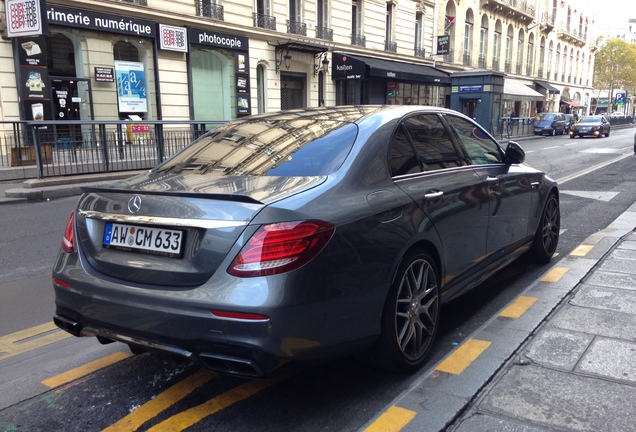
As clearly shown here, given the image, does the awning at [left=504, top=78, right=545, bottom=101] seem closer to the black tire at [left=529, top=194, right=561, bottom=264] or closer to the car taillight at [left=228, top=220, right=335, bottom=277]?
the black tire at [left=529, top=194, right=561, bottom=264]

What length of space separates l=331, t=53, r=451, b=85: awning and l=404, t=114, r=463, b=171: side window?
22.4m

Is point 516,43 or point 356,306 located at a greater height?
point 516,43

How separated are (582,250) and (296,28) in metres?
21.1

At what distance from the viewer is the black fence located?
11.0 metres

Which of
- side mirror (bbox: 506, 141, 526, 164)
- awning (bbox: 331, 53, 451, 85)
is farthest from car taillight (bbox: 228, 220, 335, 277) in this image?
awning (bbox: 331, 53, 451, 85)

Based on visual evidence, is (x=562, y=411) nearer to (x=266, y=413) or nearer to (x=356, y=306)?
(x=356, y=306)

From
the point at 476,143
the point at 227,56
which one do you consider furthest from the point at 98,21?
the point at 476,143

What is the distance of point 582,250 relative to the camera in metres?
5.88

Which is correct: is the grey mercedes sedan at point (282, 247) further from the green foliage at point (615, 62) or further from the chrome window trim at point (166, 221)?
the green foliage at point (615, 62)

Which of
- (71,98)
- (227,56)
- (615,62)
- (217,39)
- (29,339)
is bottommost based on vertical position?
(29,339)

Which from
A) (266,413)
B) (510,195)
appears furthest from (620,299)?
(266,413)

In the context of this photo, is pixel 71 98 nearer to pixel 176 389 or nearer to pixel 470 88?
pixel 176 389

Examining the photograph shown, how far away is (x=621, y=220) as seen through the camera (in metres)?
7.54

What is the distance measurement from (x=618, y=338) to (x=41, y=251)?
5.99m
